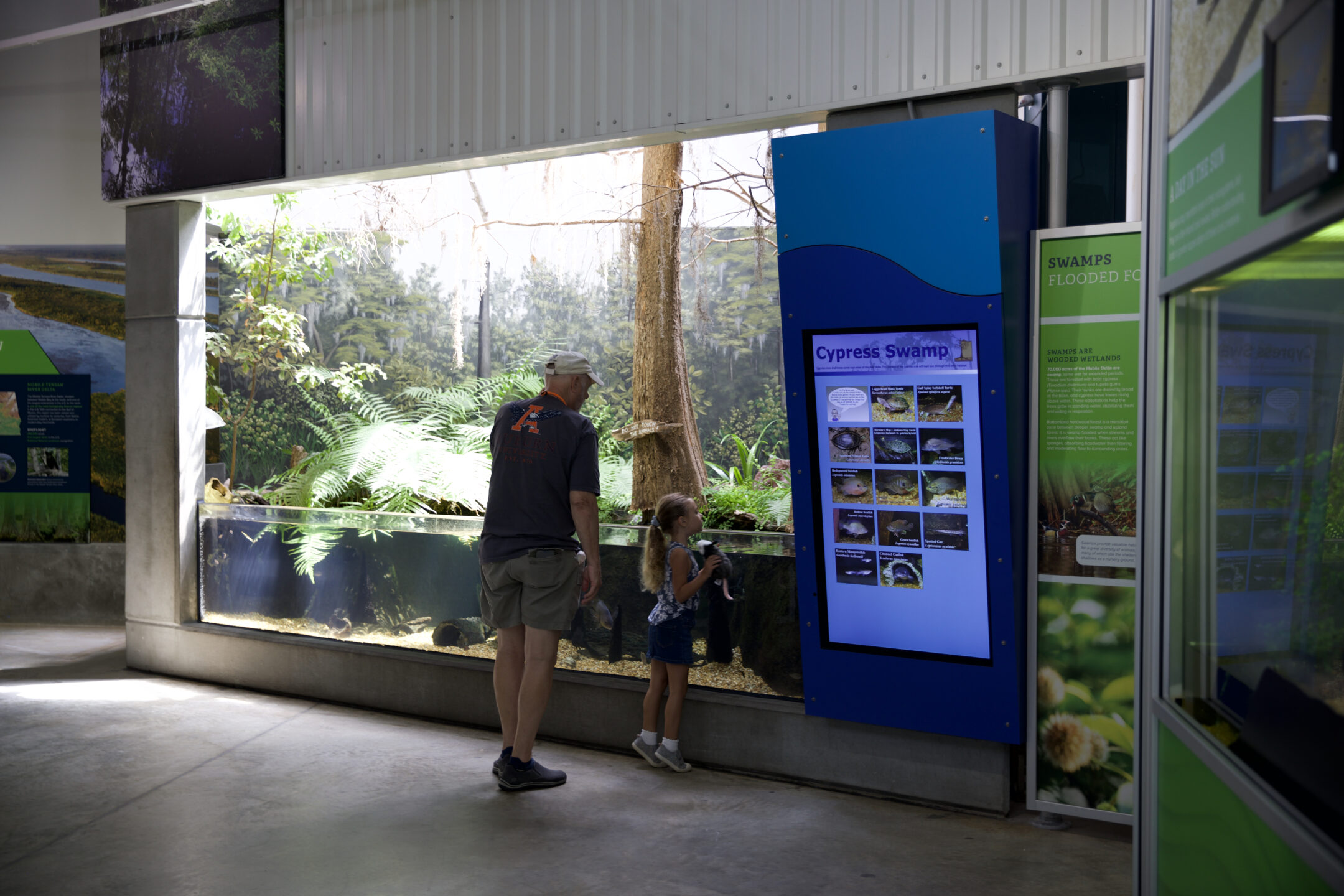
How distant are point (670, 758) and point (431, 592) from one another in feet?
6.03

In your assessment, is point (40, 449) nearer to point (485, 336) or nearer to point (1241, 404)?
point (485, 336)

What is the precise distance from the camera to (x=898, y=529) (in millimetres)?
4336

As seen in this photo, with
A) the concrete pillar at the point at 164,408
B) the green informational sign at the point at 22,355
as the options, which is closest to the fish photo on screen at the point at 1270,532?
the concrete pillar at the point at 164,408

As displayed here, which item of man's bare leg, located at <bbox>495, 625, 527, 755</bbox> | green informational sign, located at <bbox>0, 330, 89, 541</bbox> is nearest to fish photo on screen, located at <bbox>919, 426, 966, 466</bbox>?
man's bare leg, located at <bbox>495, 625, 527, 755</bbox>

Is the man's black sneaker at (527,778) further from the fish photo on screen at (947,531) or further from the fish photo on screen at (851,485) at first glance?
the fish photo on screen at (947,531)

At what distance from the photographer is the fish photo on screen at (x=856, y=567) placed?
441 cm

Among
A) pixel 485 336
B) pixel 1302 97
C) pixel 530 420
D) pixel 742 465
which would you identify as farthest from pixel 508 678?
pixel 485 336

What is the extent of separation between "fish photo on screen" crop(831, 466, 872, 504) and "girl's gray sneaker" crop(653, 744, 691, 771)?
1.44 meters

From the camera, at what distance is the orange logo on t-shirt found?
4.65 m

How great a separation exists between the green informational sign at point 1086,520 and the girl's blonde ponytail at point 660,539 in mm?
1636

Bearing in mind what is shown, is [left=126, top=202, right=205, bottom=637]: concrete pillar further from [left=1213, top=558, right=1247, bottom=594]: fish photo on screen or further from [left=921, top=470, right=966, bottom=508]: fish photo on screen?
[left=1213, top=558, right=1247, bottom=594]: fish photo on screen

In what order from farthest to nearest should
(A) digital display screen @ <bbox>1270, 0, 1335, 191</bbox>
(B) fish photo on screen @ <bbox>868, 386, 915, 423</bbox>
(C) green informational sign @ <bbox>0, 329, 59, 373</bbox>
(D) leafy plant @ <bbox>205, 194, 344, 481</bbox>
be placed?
(C) green informational sign @ <bbox>0, 329, 59, 373</bbox> → (D) leafy plant @ <bbox>205, 194, 344, 481</bbox> → (B) fish photo on screen @ <bbox>868, 386, 915, 423</bbox> → (A) digital display screen @ <bbox>1270, 0, 1335, 191</bbox>

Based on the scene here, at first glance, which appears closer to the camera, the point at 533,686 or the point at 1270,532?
the point at 1270,532

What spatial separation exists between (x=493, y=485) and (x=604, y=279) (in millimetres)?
5312
